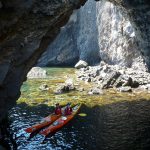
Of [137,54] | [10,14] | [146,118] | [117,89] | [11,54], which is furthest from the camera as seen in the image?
[137,54]

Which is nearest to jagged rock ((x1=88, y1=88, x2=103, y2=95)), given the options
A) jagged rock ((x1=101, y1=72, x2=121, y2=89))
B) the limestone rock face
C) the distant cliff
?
jagged rock ((x1=101, y1=72, x2=121, y2=89))

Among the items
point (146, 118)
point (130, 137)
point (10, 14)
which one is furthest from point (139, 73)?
point (10, 14)

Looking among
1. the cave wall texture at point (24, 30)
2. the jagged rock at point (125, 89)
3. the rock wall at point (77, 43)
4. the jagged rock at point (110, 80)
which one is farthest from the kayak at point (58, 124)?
the rock wall at point (77, 43)

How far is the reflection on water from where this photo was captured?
29094 mm

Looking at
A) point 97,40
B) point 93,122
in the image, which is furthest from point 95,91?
point 97,40

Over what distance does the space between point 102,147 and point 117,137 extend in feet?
8.36

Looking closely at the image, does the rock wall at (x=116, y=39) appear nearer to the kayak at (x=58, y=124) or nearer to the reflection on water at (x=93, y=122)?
the reflection on water at (x=93, y=122)

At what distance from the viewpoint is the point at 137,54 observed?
62656 millimetres

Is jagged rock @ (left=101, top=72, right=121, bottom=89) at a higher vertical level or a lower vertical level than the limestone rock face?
lower

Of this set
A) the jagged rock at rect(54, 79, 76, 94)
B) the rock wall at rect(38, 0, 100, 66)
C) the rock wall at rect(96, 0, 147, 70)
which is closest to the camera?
the jagged rock at rect(54, 79, 76, 94)

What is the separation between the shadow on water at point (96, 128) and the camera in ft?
94.9

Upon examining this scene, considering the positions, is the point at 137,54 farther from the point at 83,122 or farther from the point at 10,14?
the point at 10,14

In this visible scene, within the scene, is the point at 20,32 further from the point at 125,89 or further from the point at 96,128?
the point at 125,89

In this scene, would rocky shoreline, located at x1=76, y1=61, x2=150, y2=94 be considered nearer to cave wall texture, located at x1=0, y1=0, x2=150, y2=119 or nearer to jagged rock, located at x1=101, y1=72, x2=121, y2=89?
jagged rock, located at x1=101, y1=72, x2=121, y2=89
